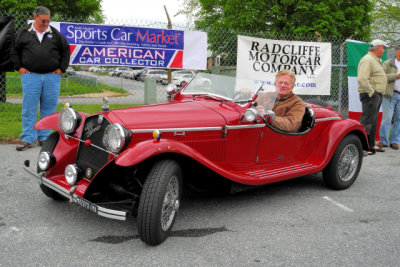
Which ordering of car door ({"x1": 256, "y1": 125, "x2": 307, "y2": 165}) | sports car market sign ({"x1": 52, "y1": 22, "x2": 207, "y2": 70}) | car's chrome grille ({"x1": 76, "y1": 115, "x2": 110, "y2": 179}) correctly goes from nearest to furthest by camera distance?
car's chrome grille ({"x1": 76, "y1": 115, "x2": 110, "y2": 179}), car door ({"x1": 256, "y1": 125, "x2": 307, "y2": 165}), sports car market sign ({"x1": 52, "y1": 22, "x2": 207, "y2": 70})

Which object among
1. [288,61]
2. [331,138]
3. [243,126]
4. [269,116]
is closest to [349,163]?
[331,138]

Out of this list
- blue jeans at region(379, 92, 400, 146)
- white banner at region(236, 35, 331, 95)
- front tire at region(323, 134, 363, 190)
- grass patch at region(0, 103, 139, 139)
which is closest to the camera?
front tire at region(323, 134, 363, 190)

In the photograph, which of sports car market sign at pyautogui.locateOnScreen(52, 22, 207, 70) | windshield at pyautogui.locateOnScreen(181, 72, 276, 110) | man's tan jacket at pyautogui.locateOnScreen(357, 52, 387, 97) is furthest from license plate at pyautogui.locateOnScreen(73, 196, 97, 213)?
man's tan jacket at pyautogui.locateOnScreen(357, 52, 387, 97)

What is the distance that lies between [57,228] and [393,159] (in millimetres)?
5356

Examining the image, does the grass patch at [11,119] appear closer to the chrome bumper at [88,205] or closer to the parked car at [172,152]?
the parked car at [172,152]

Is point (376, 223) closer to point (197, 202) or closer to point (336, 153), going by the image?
point (336, 153)

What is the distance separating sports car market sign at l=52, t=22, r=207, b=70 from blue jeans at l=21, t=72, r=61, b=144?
103 centimetres

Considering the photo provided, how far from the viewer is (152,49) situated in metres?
7.16

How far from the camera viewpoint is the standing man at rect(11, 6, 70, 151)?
5.62 m

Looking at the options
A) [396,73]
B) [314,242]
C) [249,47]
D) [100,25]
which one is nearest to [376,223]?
[314,242]

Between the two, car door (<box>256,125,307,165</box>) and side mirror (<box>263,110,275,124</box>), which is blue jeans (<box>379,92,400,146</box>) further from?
side mirror (<box>263,110,275,124</box>)

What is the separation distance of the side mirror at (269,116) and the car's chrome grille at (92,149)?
1.53 meters

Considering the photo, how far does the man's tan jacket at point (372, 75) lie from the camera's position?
6.45m

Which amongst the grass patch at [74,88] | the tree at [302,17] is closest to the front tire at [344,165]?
the tree at [302,17]
